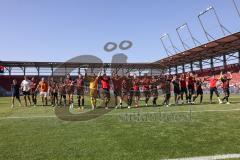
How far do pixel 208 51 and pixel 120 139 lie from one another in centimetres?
5116

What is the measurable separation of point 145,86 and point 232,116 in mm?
9962

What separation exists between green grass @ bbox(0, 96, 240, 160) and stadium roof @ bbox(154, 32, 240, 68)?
37.1 metres

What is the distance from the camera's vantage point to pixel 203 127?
404 inches

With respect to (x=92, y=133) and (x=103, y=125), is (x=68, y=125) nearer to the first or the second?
(x=103, y=125)

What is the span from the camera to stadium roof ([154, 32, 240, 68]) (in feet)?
161

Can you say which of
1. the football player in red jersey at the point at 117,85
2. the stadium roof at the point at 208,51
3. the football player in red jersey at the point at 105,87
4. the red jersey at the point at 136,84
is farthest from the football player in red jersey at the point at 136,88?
the stadium roof at the point at 208,51

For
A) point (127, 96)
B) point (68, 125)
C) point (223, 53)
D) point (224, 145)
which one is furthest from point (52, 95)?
point (223, 53)

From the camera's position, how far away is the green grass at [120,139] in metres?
7.36

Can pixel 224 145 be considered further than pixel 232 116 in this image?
No

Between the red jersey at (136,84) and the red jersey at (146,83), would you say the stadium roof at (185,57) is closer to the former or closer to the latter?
the red jersey at (146,83)

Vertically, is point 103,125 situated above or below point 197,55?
below

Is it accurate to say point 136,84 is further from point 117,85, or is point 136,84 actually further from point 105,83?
point 105,83

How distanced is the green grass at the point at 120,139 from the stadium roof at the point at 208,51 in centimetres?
3707

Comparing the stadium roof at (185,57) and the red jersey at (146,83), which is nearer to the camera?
the red jersey at (146,83)
